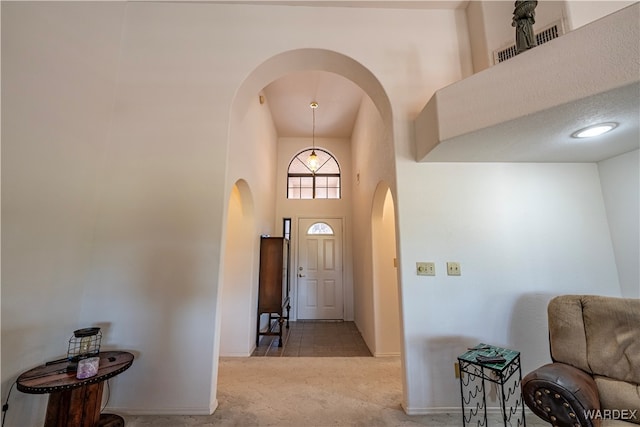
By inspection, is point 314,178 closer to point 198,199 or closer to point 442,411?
point 198,199

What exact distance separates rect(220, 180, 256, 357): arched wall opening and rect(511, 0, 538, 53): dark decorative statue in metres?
2.91

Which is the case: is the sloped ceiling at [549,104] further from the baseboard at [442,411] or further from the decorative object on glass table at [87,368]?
the decorative object on glass table at [87,368]

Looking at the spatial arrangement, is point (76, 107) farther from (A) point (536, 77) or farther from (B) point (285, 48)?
(A) point (536, 77)

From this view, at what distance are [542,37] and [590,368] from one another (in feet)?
7.85

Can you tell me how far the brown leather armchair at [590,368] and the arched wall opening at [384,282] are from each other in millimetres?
1781

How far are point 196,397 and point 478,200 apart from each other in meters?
2.82

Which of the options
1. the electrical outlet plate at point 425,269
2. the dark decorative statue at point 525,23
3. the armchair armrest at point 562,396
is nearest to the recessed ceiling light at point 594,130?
the dark decorative statue at point 525,23

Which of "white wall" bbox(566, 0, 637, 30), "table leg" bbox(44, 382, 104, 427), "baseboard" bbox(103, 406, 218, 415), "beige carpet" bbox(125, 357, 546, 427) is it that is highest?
"white wall" bbox(566, 0, 637, 30)

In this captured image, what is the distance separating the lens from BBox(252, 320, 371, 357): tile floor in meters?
3.51

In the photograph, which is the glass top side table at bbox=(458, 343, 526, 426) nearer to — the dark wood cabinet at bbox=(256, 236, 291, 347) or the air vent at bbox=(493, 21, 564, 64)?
the air vent at bbox=(493, 21, 564, 64)

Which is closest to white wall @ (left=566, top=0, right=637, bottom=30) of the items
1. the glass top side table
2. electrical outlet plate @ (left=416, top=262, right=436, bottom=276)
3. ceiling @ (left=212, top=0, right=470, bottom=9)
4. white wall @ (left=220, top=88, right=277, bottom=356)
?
ceiling @ (left=212, top=0, right=470, bottom=9)

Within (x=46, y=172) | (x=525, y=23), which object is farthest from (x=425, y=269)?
(x=46, y=172)

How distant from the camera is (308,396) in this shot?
2332 millimetres

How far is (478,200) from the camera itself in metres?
2.27
